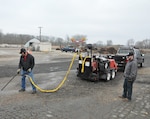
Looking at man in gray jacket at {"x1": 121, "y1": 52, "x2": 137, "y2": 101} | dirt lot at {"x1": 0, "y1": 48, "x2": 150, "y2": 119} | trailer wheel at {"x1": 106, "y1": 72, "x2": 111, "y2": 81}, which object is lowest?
dirt lot at {"x1": 0, "y1": 48, "x2": 150, "y2": 119}

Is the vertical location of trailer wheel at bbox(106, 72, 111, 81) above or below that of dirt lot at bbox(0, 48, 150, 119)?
above

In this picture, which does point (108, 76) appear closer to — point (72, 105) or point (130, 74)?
point (130, 74)

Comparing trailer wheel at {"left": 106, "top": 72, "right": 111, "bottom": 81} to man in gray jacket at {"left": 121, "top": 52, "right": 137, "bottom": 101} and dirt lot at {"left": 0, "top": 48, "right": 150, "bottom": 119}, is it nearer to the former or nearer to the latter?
dirt lot at {"left": 0, "top": 48, "right": 150, "bottom": 119}

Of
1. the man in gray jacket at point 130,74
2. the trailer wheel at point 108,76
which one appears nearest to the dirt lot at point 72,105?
the man in gray jacket at point 130,74

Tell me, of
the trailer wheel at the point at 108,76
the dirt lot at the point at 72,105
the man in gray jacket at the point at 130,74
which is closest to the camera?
the dirt lot at the point at 72,105

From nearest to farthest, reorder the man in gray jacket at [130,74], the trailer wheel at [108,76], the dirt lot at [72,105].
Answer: the dirt lot at [72,105] < the man in gray jacket at [130,74] < the trailer wheel at [108,76]

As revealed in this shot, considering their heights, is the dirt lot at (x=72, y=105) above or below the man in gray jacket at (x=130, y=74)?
below

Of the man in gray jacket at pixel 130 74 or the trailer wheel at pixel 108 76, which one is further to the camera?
the trailer wheel at pixel 108 76

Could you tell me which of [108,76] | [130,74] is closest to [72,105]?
[130,74]

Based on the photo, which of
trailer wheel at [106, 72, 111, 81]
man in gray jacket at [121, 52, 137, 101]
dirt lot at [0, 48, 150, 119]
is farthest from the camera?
trailer wheel at [106, 72, 111, 81]

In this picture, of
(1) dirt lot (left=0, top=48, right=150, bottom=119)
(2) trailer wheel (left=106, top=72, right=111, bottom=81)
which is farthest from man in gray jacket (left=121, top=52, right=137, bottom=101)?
(2) trailer wheel (left=106, top=72, right=111, bottom=81)

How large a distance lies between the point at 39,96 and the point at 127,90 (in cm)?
333

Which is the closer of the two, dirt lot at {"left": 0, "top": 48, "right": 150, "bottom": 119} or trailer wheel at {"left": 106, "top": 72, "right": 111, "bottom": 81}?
dirt lot at {"left": 0, "top": 48, "right": 150, "bottom": 119}

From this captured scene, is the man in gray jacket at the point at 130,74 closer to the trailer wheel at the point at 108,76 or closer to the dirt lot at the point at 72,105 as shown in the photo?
the dirt lot at the point at 72,105
